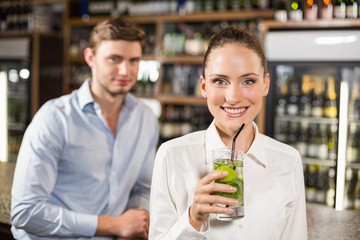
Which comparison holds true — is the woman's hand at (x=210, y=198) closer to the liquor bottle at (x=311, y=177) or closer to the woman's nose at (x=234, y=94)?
the woman's nose at (x=234, y=94)

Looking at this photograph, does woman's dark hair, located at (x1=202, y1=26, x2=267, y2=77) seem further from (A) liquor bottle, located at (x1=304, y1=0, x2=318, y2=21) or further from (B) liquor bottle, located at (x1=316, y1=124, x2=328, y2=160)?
(B) liquor bottle, located at (x1=316, y1=124, x2=328, y2=160)

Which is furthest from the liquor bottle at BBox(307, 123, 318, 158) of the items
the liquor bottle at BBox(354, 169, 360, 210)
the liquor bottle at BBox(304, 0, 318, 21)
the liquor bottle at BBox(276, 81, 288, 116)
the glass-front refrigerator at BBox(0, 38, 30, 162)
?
the glass-front refrigerator at BBox(0, 38, 30, 162)

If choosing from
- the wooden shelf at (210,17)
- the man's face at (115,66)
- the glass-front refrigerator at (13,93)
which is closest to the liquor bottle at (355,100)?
the wooden shelf at (210,17)

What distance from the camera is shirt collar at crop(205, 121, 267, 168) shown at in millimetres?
1212

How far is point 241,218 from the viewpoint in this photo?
1.15 metres

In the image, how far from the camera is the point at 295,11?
3.90 meters

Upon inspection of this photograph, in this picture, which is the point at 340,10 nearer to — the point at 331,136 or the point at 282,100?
the point at 282,100

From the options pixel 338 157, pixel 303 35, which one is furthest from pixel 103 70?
pixel 338 157

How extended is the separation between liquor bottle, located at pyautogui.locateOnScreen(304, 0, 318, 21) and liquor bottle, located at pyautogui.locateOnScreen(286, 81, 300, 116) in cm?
72

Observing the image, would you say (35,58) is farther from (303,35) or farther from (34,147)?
(34,147)

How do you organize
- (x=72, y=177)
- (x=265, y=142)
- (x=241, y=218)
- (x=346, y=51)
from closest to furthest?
1. (x=241, y=218)
2. (x=265, y=142)
3. (x=72, y=177)
4. (x=346, y=51)

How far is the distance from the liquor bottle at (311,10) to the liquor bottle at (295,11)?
0.17 feet

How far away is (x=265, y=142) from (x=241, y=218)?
23 cm

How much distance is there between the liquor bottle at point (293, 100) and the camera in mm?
4066
